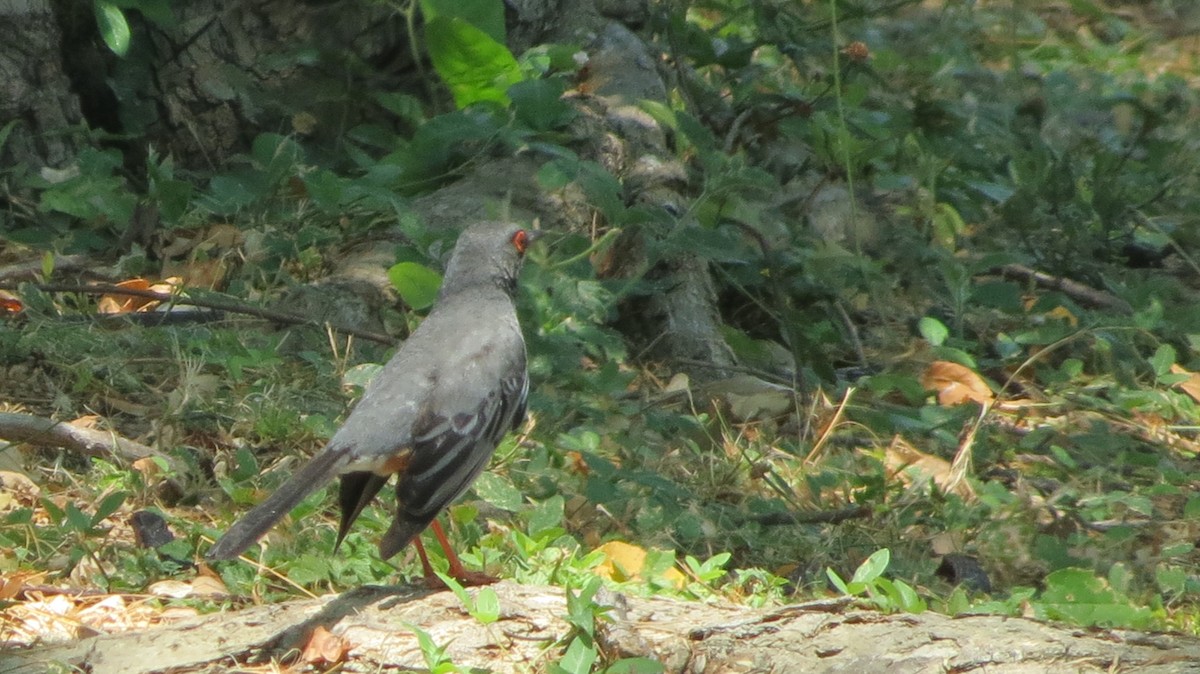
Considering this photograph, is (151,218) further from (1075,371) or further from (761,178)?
(1075,371)

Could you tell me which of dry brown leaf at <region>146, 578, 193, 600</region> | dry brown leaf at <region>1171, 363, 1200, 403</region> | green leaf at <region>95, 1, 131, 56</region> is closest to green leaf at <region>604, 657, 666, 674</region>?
dry brown leaf at <region>146, 578, 193, 600</region>

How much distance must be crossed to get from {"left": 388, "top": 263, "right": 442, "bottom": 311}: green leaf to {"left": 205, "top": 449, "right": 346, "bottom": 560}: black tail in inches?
54.7

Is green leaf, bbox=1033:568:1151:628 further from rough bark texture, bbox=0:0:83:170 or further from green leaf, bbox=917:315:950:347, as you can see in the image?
rough bark texture, bbox=0:0:83:170

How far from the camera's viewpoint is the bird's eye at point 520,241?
183 inches

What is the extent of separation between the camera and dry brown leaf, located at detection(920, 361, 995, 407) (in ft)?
18.8

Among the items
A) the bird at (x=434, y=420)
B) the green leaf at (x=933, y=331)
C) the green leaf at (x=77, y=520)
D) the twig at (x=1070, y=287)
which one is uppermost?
the bird at (x=434, y=420)

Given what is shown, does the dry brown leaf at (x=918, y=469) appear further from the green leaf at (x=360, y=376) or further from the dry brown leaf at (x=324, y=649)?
the dry brown leaf at (x=324, y=649)

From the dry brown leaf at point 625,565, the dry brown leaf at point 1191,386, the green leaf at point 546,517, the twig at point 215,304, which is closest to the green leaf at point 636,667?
the dry brown leaf at point 625,565

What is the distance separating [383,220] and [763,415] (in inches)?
71.2

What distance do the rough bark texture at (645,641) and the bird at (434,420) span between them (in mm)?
190

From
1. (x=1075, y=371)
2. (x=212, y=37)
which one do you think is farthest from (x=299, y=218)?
(x=1075, y=371)

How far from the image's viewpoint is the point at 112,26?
241 inches

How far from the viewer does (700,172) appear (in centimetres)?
682

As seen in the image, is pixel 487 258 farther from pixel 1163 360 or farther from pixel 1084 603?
pixel 1163 360
